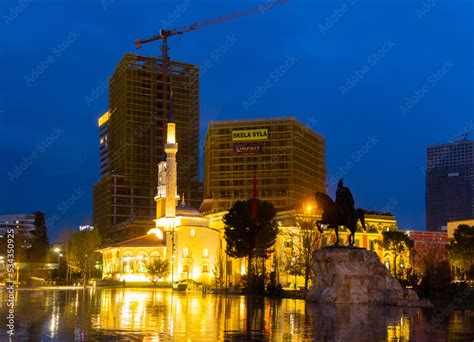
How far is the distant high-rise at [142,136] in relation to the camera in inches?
5881

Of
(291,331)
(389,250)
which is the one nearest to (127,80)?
(389,250)

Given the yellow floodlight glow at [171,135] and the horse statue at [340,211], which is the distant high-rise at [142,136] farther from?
the horse statue at [340,211]

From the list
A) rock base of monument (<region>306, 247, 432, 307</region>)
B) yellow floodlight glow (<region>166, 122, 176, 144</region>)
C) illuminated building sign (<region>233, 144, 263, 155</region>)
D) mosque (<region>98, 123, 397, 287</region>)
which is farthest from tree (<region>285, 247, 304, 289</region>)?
illuminated building sign (<region>233, 144, 263, 155</region>)

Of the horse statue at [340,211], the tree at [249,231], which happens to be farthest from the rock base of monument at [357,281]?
the tree at [249,231]

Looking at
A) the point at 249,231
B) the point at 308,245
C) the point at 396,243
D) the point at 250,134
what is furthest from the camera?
the point at 250,134

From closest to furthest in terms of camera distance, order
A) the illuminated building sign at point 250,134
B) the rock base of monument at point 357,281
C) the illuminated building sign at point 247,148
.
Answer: the rock base of monument at point 357,281
the illuminated building sign at point 250,134
the illuminated building sign at point 247,148

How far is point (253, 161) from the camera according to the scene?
4975 inches

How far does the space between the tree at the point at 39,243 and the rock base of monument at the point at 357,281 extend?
8536 cm

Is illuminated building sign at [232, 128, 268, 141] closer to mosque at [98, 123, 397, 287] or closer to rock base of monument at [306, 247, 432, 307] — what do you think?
mosque at [98, 123, 397, 287]

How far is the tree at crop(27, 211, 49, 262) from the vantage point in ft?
369

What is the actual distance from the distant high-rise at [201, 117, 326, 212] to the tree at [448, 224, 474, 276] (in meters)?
43.0

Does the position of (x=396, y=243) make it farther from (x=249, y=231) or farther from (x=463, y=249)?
(x=249, y=231)

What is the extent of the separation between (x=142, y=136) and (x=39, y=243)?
45.3 meters

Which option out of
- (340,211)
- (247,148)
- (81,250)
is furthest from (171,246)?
(340,211)
